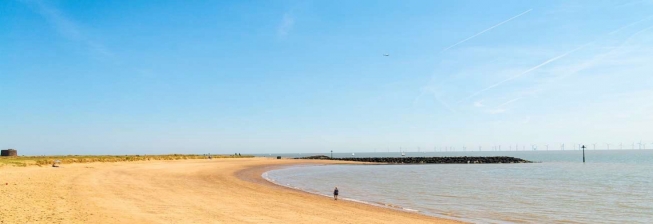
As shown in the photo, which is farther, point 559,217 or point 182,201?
point 559,217

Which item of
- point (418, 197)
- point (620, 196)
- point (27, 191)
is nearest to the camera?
Result: point (27, 191)

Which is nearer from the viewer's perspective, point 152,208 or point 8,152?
point 152,208

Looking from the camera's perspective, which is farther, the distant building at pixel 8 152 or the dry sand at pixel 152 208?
the distant building at pixel 8 152

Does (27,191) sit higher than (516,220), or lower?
higher

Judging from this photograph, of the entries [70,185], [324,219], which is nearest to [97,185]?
[70,185]

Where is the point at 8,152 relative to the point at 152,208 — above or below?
above

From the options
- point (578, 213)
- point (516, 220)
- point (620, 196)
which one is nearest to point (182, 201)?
point (516, 220)

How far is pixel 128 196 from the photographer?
76.2 ft

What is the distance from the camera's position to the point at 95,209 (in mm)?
17859

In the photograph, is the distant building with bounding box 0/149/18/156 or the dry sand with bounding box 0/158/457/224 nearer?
the dry sand with bounding box 0/158/457/224

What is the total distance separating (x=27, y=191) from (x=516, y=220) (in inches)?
1027

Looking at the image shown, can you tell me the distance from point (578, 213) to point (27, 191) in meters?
31.6

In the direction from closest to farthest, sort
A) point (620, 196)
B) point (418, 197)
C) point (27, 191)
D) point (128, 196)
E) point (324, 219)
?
1. point (324, 219)
2. point (27, 191)
3. point (128, 196)
4. point (418, 197)
5. point (620, 196)

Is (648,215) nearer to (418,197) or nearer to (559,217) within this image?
(559,217)
